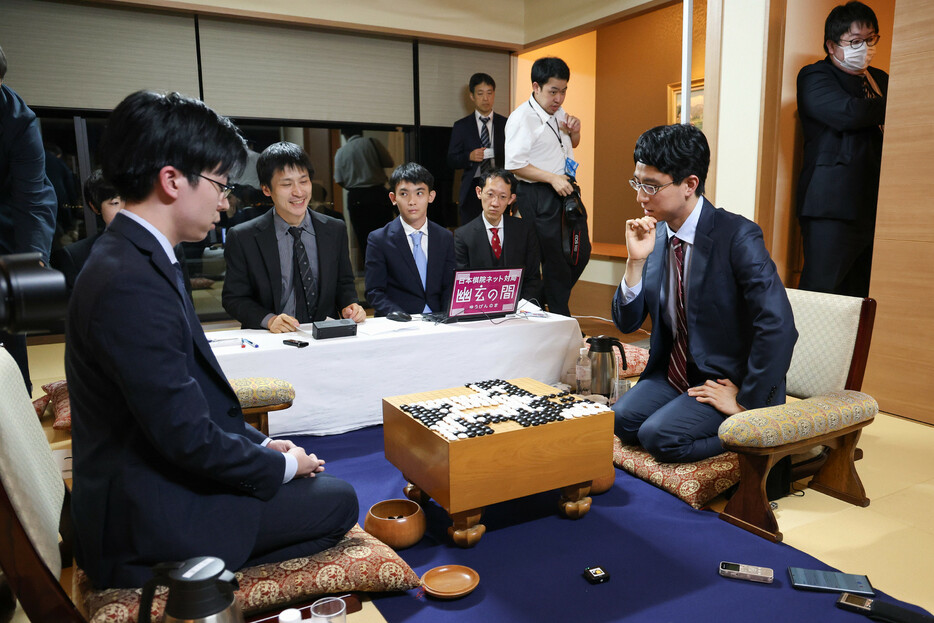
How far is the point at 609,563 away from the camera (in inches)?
70.3

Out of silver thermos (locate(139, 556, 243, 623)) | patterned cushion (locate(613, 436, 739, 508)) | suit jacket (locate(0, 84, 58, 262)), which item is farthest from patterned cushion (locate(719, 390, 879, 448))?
suit jacket (locate(0, 84, 58, 262))

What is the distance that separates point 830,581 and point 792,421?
437 millimetres

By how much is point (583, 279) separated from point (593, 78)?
96.9 inches

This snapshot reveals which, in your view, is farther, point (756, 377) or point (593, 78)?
point (593, 78)

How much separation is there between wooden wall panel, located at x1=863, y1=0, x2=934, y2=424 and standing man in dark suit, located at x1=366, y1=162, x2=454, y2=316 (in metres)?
2.11

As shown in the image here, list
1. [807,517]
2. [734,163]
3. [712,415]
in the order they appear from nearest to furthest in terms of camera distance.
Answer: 1. [807,517]
2. [712,415]
3. [734,163]

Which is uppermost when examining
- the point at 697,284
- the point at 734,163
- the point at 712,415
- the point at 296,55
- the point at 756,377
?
the point at 296,55

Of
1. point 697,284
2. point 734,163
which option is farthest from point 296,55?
point 697,284

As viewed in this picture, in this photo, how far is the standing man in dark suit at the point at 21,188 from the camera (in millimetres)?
2617

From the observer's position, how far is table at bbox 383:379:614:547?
179 cm

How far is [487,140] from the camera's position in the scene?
211 inches

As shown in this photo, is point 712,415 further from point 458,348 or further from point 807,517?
point 458,348

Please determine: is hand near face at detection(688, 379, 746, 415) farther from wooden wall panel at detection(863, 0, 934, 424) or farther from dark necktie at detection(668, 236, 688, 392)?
wooden wall panel at detection(863, 0, 934, 424)

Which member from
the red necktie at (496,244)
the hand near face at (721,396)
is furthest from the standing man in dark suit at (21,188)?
the hand near face at (721,396)
